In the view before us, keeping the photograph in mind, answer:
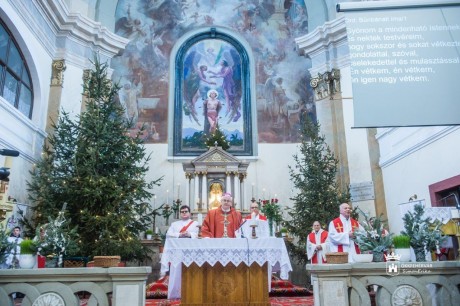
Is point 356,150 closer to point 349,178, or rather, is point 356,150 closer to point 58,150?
point 349,178

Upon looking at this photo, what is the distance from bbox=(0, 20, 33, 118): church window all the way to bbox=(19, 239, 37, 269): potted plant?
243 inches

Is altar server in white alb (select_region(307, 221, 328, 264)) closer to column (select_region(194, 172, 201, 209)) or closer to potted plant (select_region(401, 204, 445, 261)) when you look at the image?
potted plant (select_region(401, 204, 445, 261))

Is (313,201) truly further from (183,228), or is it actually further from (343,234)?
(183,228)

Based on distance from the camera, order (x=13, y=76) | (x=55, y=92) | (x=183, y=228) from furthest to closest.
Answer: (x=55, y=92)
(x=13, y=76)
(x=183, y=228)

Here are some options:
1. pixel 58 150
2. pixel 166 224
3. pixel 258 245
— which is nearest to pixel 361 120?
pixel 258 245

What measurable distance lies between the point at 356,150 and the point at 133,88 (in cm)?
831

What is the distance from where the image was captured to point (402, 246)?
4961mm

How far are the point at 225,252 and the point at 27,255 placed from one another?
2504 millimetres

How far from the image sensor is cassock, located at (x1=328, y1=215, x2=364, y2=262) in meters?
7.05

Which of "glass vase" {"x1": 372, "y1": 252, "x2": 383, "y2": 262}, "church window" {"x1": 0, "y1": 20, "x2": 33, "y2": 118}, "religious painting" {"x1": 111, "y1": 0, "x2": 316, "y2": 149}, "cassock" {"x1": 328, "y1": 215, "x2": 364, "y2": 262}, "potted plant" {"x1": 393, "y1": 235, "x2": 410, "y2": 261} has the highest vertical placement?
"religious painting" {"x1": 111, "y1": 0, "x2": 316, "y2": 149}

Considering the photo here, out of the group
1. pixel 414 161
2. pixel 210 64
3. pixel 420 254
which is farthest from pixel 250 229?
pixel 210 64

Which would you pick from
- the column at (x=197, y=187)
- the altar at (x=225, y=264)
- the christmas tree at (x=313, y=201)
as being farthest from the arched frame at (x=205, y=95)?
the altar at (x=225, y=264)

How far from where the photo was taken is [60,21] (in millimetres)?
13086

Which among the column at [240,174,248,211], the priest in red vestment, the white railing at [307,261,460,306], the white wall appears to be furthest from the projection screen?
the column at [240,174,248,211]
